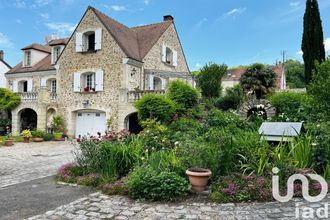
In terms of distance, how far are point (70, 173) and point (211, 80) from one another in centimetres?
1221

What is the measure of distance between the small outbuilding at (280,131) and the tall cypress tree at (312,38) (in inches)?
368

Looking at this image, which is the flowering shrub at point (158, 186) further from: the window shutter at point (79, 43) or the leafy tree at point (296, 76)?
the leafy tree at point (296, 76)

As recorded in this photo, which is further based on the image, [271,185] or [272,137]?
[272,137]

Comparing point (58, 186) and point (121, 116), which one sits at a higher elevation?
point (121, 116)

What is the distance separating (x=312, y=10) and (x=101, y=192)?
1512 cm

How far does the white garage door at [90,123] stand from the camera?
17484 millimetres

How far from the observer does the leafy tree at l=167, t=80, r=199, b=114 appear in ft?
42.9

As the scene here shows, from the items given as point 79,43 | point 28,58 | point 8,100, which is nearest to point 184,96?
point 79,43

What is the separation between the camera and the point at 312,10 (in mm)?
14773

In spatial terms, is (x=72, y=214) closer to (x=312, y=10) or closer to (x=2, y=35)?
(x=312, y=10)

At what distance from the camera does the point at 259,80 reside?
16.5 metres

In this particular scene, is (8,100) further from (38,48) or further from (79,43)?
(79,43)

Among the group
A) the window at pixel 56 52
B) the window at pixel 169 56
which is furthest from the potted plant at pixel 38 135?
the window at pixel 169 56

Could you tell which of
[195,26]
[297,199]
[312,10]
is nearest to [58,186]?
[297,199]
